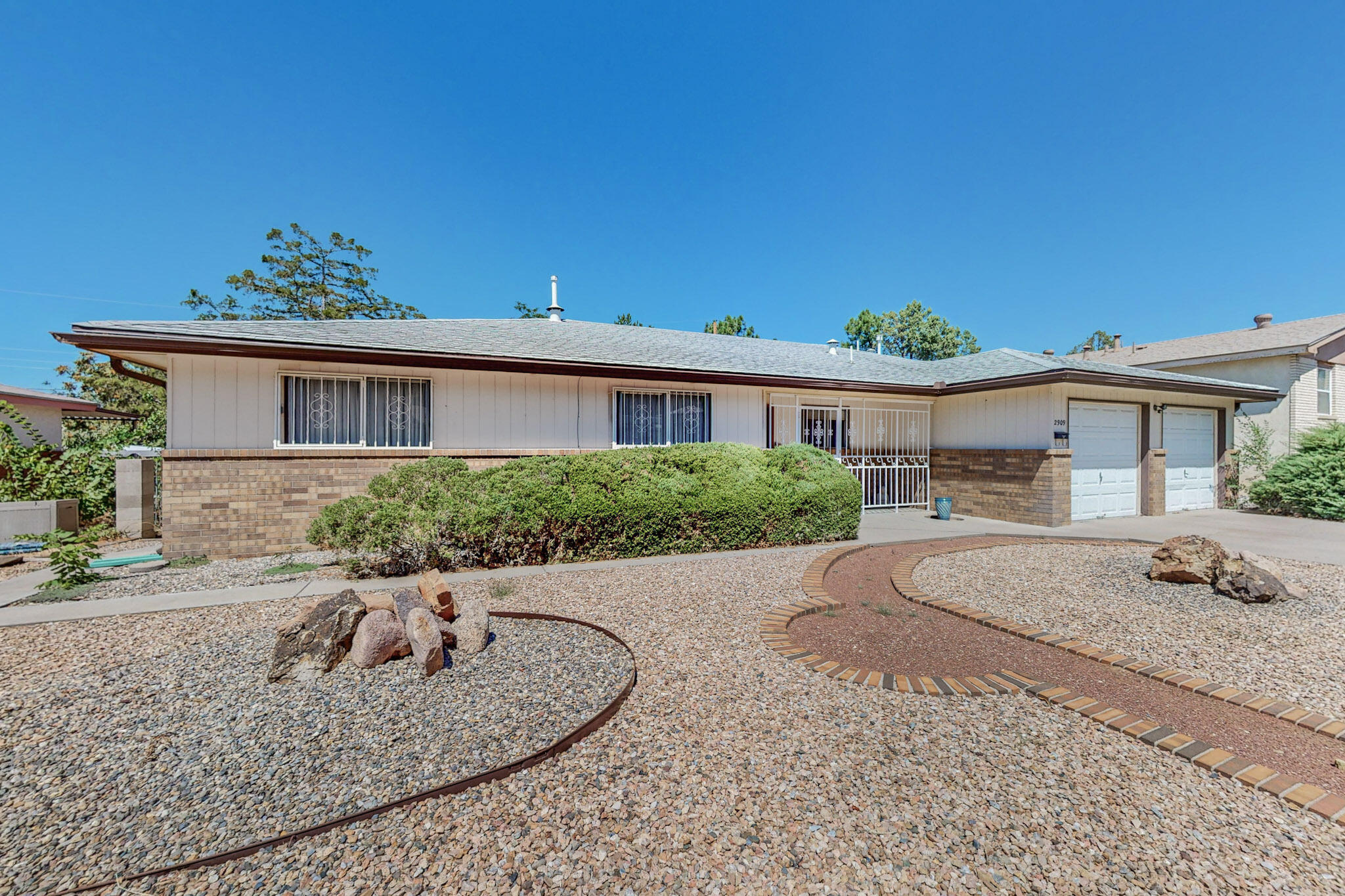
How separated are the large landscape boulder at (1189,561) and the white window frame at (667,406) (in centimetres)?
617

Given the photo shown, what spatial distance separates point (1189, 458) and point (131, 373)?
21.3 metres

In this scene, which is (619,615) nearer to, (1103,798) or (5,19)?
(1103,798)

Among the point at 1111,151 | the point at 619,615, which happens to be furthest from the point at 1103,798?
the point at 1111,151

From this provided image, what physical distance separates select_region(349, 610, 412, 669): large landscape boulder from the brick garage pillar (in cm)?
1408

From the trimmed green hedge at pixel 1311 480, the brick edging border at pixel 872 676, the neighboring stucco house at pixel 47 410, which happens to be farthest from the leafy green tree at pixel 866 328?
the neighboring stucco house at pixel 47 410

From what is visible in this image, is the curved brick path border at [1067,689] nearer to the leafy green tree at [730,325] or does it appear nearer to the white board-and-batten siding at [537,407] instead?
the white board-and-batten siding at [537,407]

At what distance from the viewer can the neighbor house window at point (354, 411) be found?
24.3 ft

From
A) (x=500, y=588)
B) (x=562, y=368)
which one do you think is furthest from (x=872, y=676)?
(x=562, y=368)

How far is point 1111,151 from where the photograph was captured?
36.0 feet

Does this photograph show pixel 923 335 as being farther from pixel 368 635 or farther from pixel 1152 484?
pixel 368 635

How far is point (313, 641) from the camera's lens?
3.24 metres

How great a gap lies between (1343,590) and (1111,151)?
10370 millimetres

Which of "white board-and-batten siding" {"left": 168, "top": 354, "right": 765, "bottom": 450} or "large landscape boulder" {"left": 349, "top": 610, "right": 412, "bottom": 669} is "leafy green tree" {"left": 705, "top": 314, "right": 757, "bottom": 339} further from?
"large landscape boulder" {"left": 349, "top": 610, "right": 412, "bottom": 669}

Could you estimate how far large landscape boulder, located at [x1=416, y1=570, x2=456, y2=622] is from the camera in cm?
381
